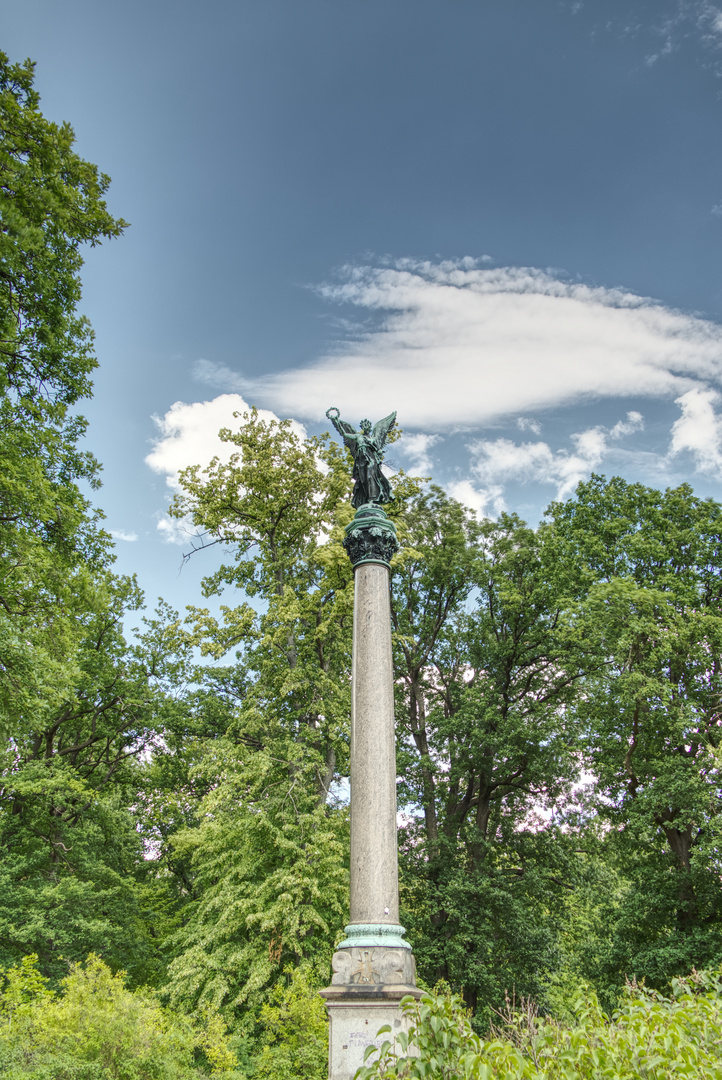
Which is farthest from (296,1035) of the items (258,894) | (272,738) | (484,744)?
(484,744)

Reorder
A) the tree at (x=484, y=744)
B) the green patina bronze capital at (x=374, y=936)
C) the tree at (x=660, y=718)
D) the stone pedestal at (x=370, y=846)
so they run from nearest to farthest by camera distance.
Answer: the stone pedestal at (x=370, y=846)
the green patina bronze capital at (x=374, y=936)
the tree at (x=660, y=718)
the tree at (x=484, y=744)

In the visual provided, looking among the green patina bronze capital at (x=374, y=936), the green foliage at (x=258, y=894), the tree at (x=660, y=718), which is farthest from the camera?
the tree at (x=660, y=718)

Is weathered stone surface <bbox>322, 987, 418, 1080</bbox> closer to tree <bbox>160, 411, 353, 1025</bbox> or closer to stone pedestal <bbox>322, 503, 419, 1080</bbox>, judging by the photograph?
stone pedestal <bbox>322, 503, 419, 1080</bbox>

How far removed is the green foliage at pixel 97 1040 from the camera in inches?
349

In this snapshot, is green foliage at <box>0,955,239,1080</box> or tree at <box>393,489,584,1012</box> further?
tree at <box>393,489,584,1012</box>

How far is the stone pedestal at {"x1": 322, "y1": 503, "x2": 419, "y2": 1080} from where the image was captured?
20.6 feet

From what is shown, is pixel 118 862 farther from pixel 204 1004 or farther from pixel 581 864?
pixel 581 864

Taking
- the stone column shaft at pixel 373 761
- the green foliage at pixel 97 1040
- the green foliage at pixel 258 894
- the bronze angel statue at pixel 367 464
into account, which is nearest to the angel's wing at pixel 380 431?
the bronze angel statue at pixel 367 464

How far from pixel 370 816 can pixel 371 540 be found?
3517mm

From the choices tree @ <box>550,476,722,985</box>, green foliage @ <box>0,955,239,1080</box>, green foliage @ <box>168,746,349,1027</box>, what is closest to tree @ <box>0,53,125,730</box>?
green foliage @ <box>0,955,239,1080</box>

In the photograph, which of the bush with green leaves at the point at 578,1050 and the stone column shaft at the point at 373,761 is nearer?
the bush with green leaves at the point at 578,1050

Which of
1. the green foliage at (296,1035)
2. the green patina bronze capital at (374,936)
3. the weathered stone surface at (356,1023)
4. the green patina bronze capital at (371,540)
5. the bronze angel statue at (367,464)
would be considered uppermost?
the bronze angel statue at (367,464)

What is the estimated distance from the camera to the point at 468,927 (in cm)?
1680

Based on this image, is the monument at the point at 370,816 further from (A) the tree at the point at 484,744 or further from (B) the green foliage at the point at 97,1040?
(A) the tree at the point at 484,744
